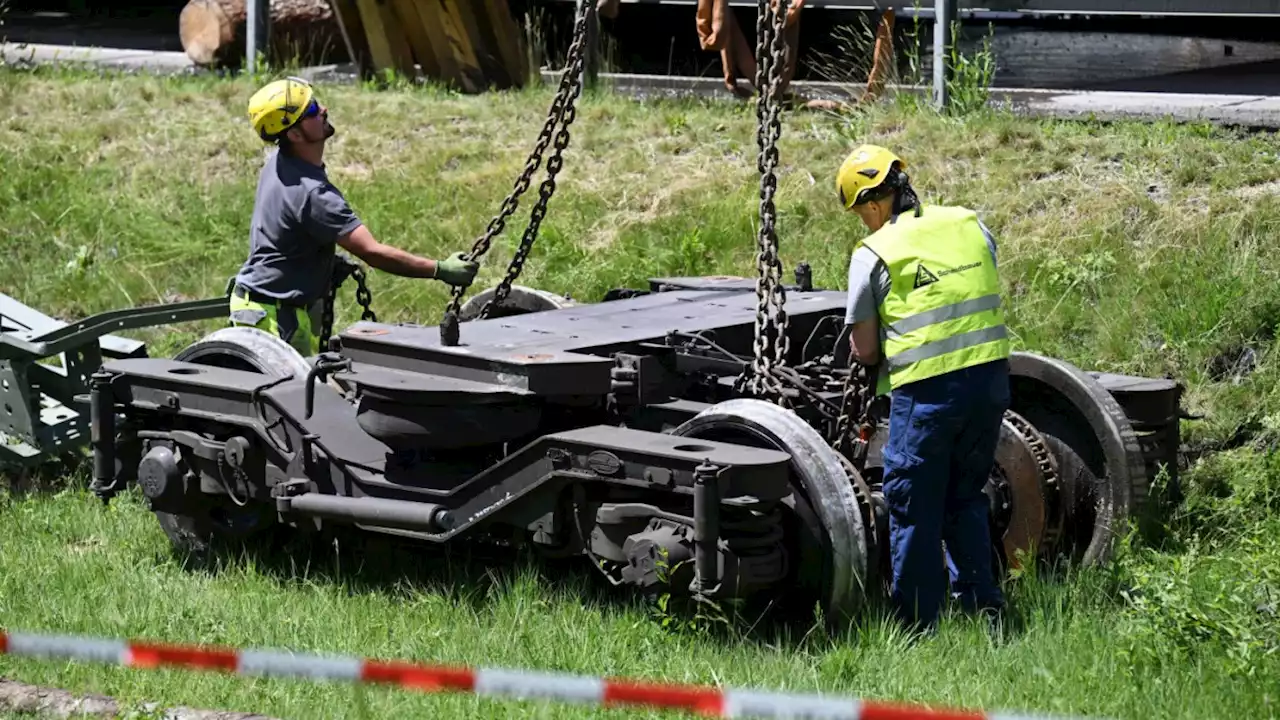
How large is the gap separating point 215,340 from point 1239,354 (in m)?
4.98

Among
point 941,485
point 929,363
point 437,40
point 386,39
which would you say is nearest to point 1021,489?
point 941,485

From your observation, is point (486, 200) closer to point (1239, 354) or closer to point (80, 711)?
point (1239, 354)

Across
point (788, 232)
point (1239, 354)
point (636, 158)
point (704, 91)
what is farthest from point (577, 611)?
point (704, 91)

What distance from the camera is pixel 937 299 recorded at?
660 centimetres

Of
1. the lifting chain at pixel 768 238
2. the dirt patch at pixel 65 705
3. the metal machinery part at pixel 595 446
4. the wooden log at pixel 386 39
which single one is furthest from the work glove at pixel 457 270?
the wooden log at pixel 386 39

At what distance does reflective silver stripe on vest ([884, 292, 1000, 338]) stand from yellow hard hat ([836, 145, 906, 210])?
0.47 meters

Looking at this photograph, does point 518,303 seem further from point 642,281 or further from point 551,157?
point 642,281

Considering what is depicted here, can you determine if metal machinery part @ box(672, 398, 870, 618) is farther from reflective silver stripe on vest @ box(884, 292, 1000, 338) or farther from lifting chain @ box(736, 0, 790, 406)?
reflective silver stripe on vest @ box(884, 292, 1000, 338)

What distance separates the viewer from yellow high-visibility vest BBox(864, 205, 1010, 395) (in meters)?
6.59

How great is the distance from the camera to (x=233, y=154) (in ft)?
47.4

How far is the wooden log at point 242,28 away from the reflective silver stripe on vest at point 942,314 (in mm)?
10748

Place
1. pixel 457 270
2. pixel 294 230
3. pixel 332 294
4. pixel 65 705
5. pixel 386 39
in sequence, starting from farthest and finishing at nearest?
pixel 386 39 → pixel 332 294 → pixel 294 230 → pixel 457 270 → pixel 65 705

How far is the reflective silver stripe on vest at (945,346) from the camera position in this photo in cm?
658

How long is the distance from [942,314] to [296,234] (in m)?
3.20
